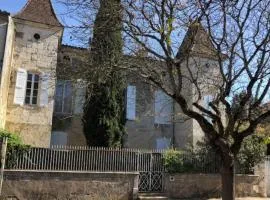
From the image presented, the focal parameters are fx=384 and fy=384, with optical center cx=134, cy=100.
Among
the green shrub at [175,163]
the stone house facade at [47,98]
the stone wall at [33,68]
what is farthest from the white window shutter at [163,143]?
the stone wall at [33,68]

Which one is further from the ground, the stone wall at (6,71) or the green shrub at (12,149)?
the stone wall at (6,71)

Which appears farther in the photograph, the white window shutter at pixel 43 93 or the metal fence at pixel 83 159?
the white window shutter at pixel 43 93

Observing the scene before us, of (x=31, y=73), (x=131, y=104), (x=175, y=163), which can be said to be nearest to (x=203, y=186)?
(x=175, y=163)

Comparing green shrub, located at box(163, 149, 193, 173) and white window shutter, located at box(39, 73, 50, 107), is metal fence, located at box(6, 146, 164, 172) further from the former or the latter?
white window shutter, located at box(39, 73, 50, 107)

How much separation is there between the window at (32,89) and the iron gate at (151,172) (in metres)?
6.88

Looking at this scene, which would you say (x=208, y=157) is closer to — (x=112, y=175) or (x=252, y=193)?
(x=252, y=193)

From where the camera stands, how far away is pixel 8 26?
715 inches

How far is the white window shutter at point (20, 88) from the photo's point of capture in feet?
64.3

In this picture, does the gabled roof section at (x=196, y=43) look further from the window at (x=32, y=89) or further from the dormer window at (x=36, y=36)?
the dormer window at (x=36, y=36)

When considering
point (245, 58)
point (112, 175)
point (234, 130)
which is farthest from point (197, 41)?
point (112, 175)

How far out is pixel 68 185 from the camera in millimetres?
14977

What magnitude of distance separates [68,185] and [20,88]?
6979 millimetres

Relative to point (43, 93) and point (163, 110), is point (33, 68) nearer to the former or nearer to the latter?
point (43, 93)

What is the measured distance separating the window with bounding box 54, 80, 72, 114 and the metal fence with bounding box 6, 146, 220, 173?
6.79 m
